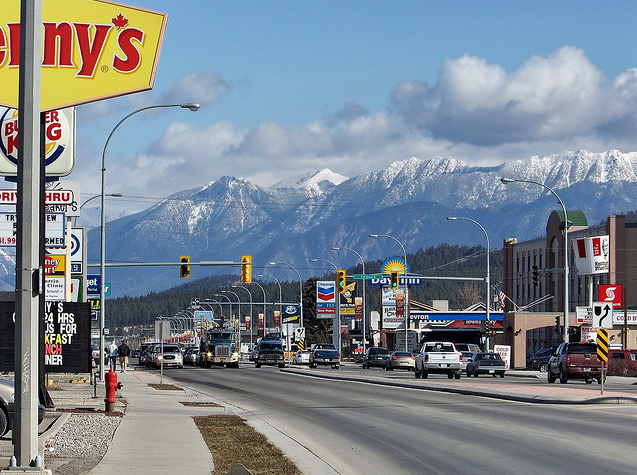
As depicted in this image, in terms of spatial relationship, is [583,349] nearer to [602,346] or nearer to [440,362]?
[440,362]

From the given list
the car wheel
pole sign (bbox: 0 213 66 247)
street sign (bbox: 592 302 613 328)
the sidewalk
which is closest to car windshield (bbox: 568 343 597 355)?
street sign (bbox: 592 302 613 328)

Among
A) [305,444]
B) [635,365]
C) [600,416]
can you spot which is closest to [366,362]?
[635,365]

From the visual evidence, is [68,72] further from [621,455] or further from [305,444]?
[621,455]

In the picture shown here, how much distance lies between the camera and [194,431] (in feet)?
65.5

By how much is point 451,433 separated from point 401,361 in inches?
2010

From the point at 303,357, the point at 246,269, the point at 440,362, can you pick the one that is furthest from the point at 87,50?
the point at 303,357

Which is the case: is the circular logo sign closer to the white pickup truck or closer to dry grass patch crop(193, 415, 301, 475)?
dry grass patch crop(193, 415, 301, 475)

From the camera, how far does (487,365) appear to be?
57.9m

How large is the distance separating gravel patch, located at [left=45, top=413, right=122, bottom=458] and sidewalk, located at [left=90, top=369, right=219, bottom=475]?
0.68 feet

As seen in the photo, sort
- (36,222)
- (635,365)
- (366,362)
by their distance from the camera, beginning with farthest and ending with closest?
(366,362) < (635,365) < (36,222)

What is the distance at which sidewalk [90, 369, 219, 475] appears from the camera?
1428cm

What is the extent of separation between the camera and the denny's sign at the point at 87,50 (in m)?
15.3

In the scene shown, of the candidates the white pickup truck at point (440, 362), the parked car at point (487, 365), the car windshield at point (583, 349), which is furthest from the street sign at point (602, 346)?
the parked car at point (487, 365)

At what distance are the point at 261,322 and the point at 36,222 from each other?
14143 cm
